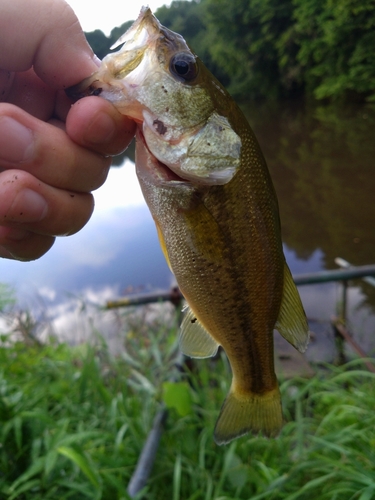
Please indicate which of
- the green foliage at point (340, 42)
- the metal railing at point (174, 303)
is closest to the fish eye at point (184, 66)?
the metal railing at point (174, 303)

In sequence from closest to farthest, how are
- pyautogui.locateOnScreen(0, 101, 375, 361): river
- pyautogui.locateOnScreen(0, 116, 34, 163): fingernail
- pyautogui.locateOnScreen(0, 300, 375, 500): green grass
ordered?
pyautogui.locateOnScreen(0, 116, 34, 163): fingernail, pyautogui.locateOnScreen(0, 300, 375, 500): green grass, pyautogui.locateOnScreen(0, 101, 375, 361): river

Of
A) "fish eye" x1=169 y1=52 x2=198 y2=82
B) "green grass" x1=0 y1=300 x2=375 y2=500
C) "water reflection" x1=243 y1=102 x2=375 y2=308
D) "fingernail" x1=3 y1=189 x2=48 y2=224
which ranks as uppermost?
"water reflection" x1=243 y1=102 x2=375 y2=308

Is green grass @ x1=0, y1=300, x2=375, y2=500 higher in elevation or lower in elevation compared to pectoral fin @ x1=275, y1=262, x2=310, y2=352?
lower

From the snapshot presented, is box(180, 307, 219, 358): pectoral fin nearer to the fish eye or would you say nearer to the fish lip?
the fish lip

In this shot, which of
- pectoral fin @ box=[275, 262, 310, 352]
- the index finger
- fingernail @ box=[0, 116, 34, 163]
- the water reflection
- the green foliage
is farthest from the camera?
the green foliage

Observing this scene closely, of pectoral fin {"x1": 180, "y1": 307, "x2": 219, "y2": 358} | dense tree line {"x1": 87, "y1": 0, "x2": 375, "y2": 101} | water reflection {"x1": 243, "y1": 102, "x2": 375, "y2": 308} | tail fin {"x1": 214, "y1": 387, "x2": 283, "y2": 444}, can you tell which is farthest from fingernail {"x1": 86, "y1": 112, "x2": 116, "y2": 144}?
dense tree line {"x1": 87, "y1": 0, "x2": 375, "y2": 101}

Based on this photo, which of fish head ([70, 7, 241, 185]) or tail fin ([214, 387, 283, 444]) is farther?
tail fin ([214, 387, 283, 444])
